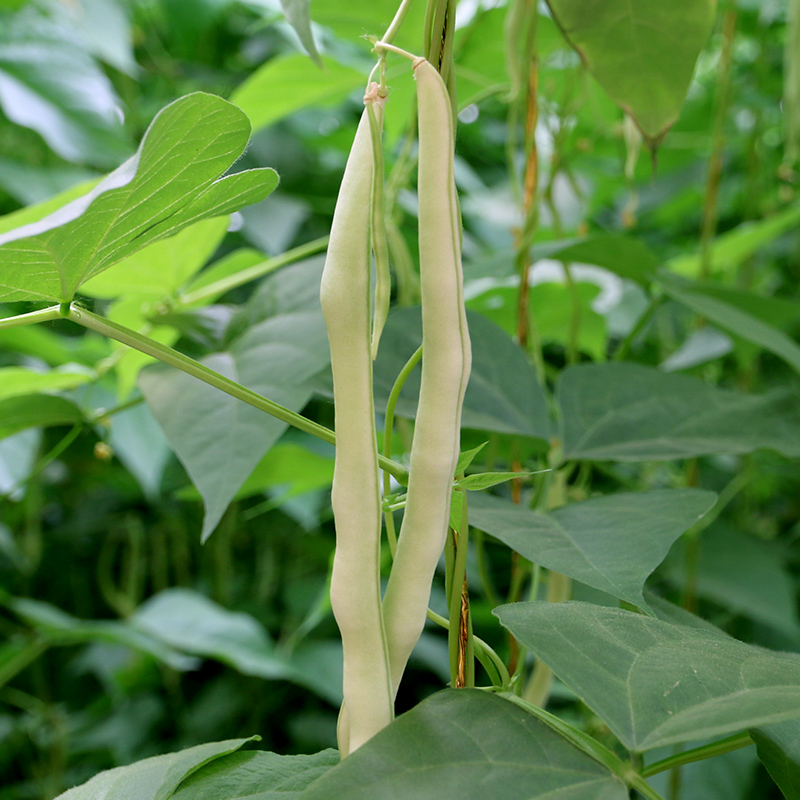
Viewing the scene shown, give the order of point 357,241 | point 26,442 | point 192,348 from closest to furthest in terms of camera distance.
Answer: point 357,241
point 192,348
point 26,442

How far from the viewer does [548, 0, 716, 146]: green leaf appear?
0.97 ft

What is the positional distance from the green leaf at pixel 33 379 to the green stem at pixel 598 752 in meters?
0.31

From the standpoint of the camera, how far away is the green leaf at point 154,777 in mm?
211

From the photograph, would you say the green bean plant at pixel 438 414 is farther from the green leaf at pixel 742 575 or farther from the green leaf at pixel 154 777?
the green leaf at pixel 742 575

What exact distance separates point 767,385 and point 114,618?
0.90m

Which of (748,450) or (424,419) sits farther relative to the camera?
(748,450)

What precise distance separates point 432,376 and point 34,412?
255 millimetres

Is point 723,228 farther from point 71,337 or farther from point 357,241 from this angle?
point 357,241

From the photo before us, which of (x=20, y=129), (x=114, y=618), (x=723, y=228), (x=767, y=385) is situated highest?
(x=20, y=129)

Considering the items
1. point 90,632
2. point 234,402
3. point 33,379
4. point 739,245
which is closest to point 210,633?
point 90,632

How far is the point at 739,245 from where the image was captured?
0.68 m

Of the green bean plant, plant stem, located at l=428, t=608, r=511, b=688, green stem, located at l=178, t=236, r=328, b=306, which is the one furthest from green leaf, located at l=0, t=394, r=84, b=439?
plant stem, located at l=428, t=608, r=511, b=688

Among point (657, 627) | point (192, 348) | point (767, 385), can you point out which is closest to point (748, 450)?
point (657, 627)

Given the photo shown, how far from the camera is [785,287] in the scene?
886 millimetres
